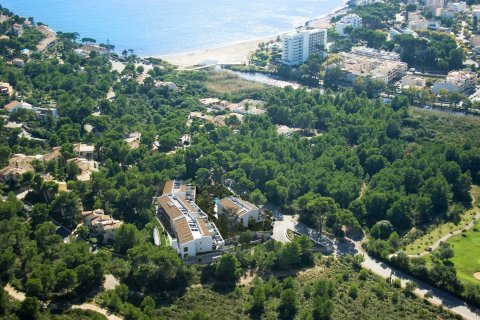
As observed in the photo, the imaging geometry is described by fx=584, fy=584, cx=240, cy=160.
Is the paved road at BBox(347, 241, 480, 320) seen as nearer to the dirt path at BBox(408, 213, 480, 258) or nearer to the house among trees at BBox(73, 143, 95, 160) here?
the dirt path at BBox(408, 213, 480, 258)

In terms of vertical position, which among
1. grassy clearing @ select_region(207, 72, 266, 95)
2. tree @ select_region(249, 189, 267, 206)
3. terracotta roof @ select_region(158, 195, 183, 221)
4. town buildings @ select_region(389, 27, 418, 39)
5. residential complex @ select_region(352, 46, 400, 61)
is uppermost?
town buildings @ select_region(389, 27, 418, 39)

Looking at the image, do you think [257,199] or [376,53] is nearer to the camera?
[257,199]

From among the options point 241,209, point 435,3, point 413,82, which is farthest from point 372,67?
point 241,209

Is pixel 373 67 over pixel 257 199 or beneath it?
over

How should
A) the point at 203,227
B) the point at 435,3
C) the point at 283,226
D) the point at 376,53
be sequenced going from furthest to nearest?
the point at 435,3 < the point at 376,53 < the point at 283,226 < the point at 203,227

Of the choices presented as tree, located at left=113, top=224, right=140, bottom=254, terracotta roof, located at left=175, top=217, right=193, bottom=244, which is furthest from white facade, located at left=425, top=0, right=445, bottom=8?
tree, located at left=113, top=224, right=140, bottom=254

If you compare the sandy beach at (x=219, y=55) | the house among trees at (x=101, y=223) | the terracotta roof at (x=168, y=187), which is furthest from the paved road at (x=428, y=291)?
the sandy beach at (x=219, y=55)

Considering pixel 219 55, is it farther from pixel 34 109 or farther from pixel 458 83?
pixel 34 109

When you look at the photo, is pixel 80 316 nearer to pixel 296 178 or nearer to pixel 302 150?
pixel 296 178
